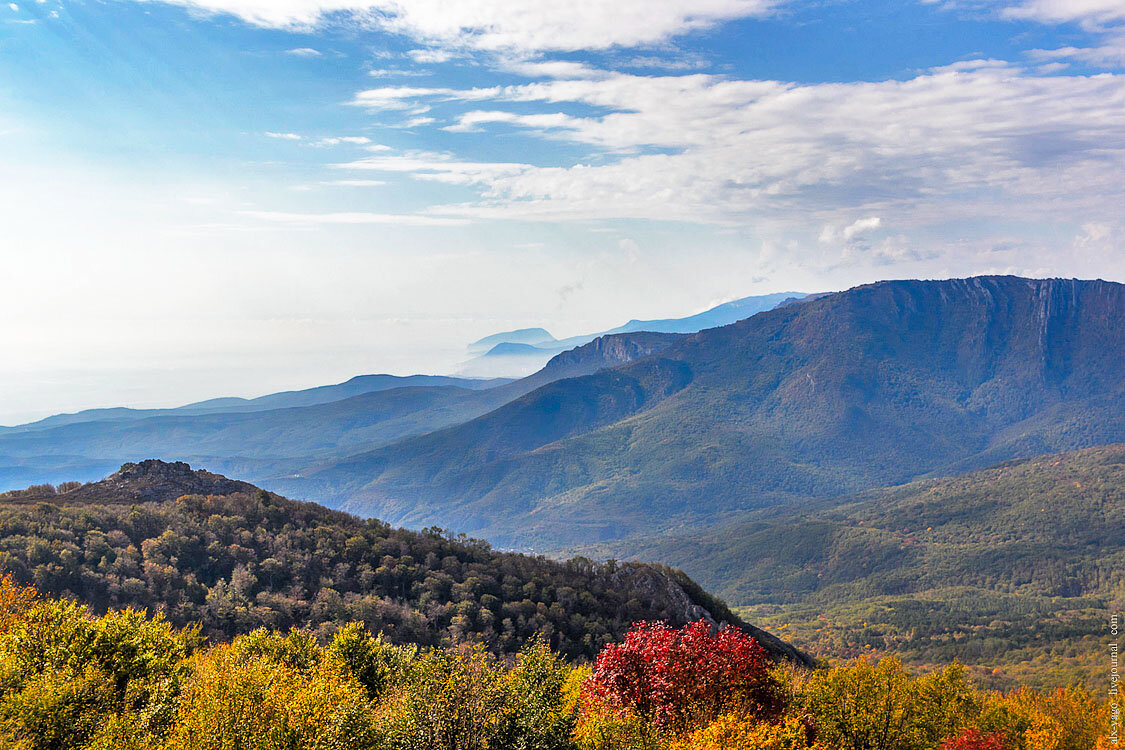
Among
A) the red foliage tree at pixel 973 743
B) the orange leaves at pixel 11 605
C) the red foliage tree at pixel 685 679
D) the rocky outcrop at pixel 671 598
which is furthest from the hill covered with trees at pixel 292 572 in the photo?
the red foliage tree at pixel 973 743

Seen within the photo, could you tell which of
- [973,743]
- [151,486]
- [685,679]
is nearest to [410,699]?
[685,679]

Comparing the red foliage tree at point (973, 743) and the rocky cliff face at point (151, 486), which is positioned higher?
the rocky cliff face at point (151, 486)

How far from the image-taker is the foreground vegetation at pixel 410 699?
1077 inches

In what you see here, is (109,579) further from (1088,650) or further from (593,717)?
(1088,650)

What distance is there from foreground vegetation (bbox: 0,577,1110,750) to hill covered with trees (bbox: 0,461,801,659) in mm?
19988

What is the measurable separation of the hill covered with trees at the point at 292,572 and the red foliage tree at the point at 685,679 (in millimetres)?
39747

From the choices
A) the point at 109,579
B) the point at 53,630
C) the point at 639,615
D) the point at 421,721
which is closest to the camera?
the point at 421,721

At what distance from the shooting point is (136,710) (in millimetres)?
31297

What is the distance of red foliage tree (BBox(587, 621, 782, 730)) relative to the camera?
34.0m

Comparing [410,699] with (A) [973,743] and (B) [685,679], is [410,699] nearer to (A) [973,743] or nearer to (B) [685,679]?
(B) [685,679]

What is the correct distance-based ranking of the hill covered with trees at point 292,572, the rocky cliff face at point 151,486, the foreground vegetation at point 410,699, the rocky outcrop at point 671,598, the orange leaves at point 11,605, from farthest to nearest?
the rocky outcrop at point 671,598
the rocky cliff face at point 151,486
the hill covered with trees at point 292,572
the orange leaves at point 11,605
the foreground vegetation at point 410,699

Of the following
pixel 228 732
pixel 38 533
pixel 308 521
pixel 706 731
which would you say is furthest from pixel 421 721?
pixel 308 521

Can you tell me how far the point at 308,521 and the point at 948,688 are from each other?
261 feet

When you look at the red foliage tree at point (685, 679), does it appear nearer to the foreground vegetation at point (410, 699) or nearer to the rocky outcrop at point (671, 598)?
the foreground vegetation at point (410, 699)
